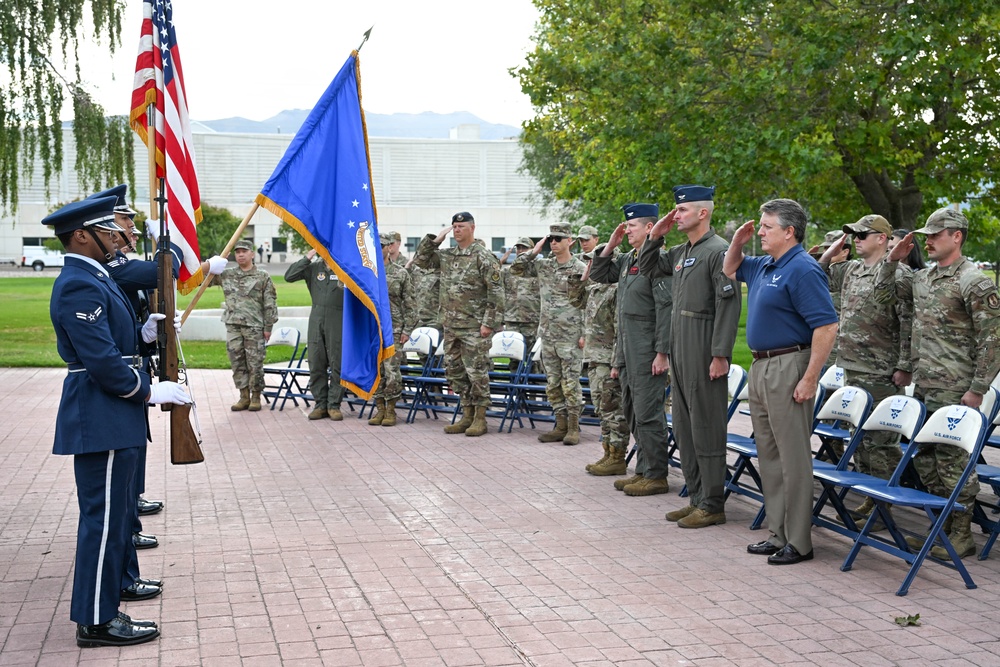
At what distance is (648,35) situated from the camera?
1614 centimetres

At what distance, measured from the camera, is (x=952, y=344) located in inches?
267

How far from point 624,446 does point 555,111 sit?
15.2 meters

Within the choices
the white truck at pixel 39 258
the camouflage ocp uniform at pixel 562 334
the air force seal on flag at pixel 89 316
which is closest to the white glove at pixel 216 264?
the air force seal on flag at pixel 89 316

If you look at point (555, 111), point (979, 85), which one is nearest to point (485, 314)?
point (979, 85)

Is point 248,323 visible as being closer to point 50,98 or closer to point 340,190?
point 340,190

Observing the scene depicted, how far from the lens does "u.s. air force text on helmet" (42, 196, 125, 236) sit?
16.0 ft

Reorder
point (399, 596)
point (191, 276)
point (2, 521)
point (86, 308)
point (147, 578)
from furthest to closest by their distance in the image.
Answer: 1. point (2, 521)
2. point (191, 276)
3. point (147, 578)
4. point (399, 596)
5. point (86, 308)

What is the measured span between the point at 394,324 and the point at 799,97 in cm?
735

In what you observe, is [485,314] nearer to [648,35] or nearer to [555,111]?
[648,35]

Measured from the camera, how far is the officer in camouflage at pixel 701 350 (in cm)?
717

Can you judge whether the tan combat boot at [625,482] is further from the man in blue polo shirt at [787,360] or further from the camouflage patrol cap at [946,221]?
the camouflage patrol cap at [946,221]

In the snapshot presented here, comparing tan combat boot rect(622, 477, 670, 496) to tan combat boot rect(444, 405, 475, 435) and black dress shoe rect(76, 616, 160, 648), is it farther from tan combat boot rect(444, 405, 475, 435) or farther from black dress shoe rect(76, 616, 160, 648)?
black dress shoe rect(76, 616, 160, 648)

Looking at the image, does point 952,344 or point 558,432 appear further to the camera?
point 558,432

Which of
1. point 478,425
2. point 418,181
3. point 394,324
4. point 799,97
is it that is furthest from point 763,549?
point 418,181
